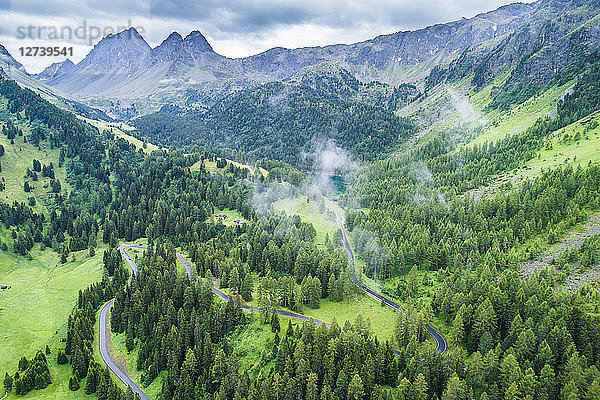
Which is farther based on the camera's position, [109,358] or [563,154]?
[563,154]

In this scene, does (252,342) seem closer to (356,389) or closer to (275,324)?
(275,324)

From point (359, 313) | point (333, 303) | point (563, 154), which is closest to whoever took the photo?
point (359, 313)

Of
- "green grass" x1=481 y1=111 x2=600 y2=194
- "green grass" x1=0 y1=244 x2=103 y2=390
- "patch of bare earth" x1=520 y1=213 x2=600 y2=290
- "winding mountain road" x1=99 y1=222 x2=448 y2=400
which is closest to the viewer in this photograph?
"winding mountain road" x1=99 y1=222 x2=448 y2=400

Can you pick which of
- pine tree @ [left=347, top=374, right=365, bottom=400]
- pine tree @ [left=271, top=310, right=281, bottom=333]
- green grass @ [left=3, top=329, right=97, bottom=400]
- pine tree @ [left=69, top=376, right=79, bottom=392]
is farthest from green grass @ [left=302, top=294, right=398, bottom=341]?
green grass @ [left=3, top=329, right=97, bottom=400]

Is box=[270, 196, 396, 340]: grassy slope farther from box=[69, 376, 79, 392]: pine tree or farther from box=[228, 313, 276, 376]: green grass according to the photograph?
box=[69, 376, 79, 392]: pine tree

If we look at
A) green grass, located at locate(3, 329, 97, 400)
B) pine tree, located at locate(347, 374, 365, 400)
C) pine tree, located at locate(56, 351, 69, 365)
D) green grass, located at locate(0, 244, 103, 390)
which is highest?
pine tree, located at locate(347, 374, 365, 400)

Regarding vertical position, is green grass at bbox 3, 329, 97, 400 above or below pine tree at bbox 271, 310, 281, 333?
below

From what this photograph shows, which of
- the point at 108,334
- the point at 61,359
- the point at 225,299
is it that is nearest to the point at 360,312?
the point at 225,299

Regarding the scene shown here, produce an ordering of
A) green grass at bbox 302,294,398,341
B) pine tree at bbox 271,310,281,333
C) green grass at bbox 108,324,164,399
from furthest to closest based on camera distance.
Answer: green grass at bbox 302,294,398,341
pine tree at bbox 271,310,281,333
green grass at bbox 108,324,164,399

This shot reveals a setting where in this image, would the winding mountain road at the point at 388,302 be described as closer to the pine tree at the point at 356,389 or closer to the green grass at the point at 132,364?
the pine tree at the point at 356,389
